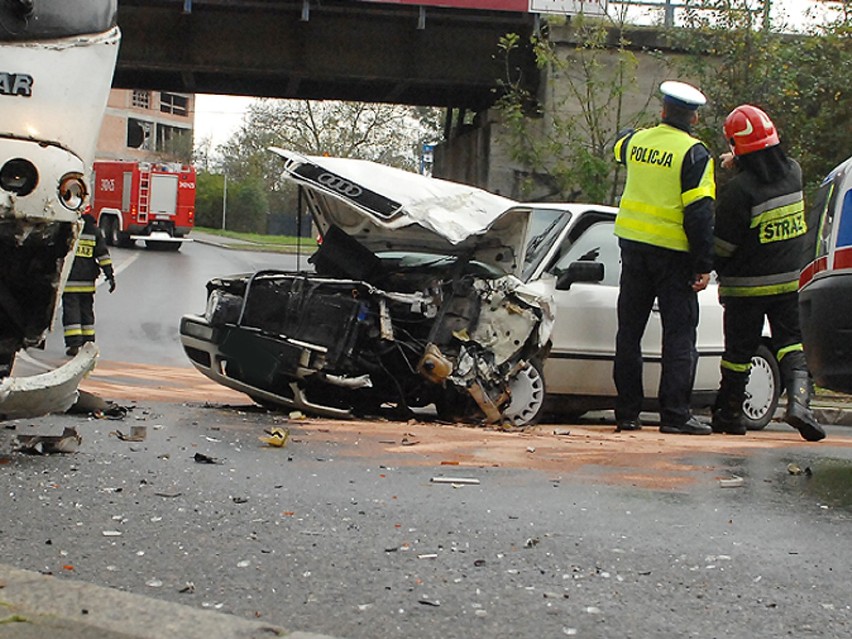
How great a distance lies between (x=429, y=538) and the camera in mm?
4594

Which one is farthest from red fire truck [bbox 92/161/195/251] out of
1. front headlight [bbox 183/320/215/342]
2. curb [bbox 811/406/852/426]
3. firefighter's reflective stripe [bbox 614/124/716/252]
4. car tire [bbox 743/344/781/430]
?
firefighter's reflective stripe [bbox 614/124/716/252]

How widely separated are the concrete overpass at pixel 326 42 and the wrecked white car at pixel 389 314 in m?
15.8

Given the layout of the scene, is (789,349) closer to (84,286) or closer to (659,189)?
(659,189)

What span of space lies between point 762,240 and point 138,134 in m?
71.8

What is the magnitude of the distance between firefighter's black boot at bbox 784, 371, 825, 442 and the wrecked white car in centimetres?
153

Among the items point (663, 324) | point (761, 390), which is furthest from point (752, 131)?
point (761, 390)

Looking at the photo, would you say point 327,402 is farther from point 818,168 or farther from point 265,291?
point 818,168

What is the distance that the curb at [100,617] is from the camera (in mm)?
3396

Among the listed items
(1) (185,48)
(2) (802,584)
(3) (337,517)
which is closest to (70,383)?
(3) (337,517)

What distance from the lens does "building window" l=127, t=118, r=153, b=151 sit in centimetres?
7631

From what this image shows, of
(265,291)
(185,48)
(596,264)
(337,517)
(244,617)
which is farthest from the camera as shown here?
(185,48)

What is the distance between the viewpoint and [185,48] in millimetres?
24344

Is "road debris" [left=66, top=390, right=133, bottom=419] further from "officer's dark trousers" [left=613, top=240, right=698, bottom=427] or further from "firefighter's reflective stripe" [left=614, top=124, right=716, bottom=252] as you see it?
"firefighter's reflective stripe" [left=614, top=124, right=716, bottom=252]

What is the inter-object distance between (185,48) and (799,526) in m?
20.9
